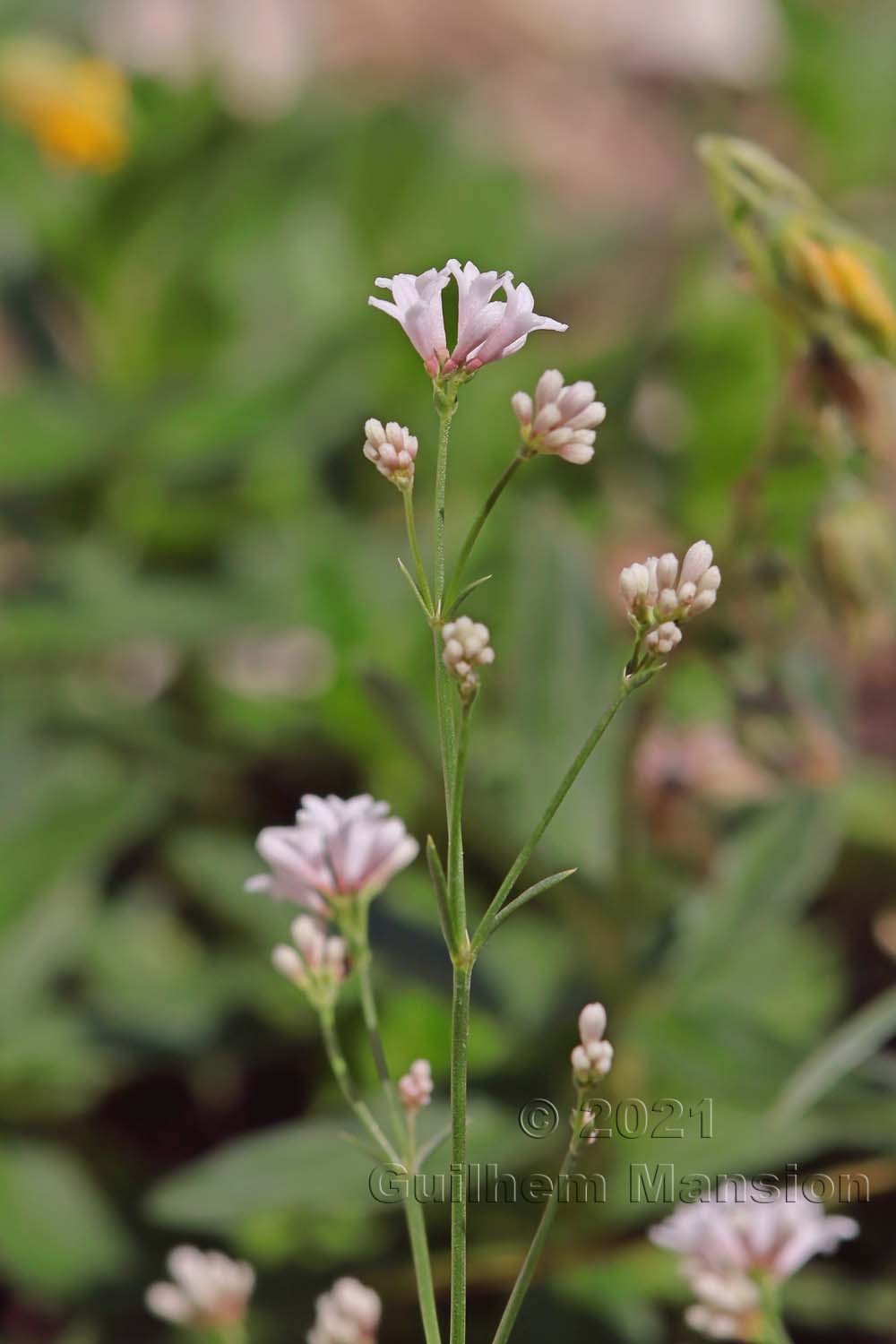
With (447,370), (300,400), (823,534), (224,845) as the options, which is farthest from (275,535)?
(447,370)

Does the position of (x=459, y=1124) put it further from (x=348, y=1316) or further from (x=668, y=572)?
(x=668, y=572)

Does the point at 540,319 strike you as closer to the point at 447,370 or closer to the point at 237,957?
the point at 447,370

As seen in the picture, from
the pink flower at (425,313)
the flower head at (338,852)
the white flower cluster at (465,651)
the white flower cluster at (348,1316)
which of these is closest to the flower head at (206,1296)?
the white flower cluster at (348,1316)

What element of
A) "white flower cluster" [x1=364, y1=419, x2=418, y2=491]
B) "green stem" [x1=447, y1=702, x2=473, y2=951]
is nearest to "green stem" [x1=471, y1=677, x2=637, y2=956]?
"green stem" [x1=447, y1=702, x2=473, y2=951]

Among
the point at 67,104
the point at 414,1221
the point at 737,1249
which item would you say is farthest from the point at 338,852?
the point at 67,104

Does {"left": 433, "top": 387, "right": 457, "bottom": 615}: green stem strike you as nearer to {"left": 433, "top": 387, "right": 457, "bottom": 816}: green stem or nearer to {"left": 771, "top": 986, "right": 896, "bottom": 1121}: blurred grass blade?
{"left": 433, "top": 387, "right": 457, "bottom": 816}: green stem

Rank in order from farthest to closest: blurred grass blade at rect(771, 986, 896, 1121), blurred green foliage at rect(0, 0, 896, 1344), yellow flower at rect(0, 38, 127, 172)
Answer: yellow flower at rect(0, 38, 127, 172) < blurred green foliage at rect(0, 0, 896, 1344) < blurred grass blade at rect(771, 986, 896, 1121)
